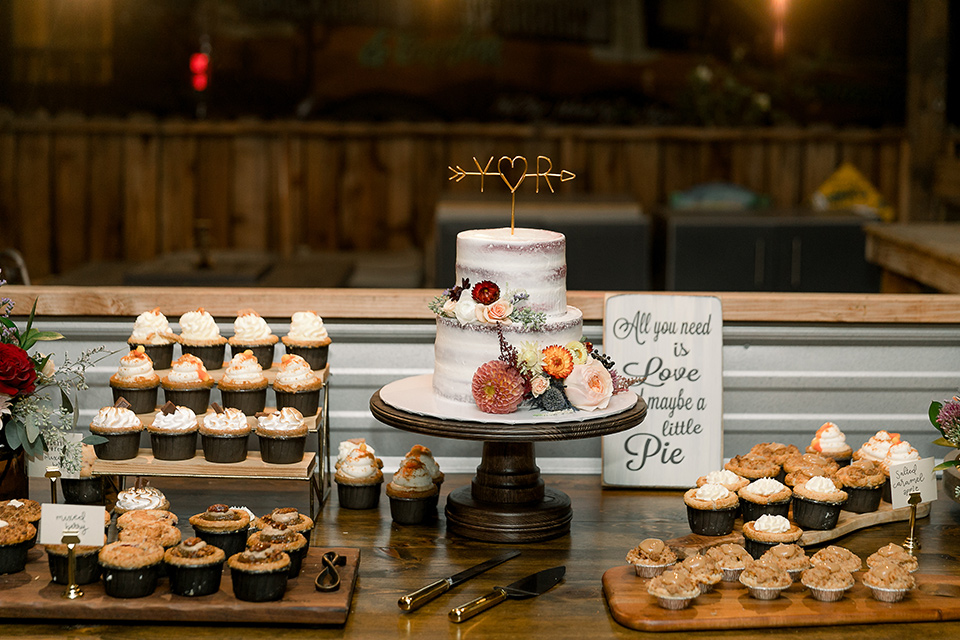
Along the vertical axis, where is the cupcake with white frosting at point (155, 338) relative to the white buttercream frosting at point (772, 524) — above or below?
above

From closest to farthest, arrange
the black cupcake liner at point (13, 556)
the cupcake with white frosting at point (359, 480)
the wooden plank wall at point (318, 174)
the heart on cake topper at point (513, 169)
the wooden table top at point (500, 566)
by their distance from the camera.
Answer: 1. the wooden table top at point (500, 566)
2. the black cupcake liner at point (13, 556)
3. the heart on cake topper at point (513, 169)
4. the cupcake with white frosting at point (359, 480)
5. the wooden plank wall at point (318, 174)

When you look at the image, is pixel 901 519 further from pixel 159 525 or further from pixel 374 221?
pixel 374 221

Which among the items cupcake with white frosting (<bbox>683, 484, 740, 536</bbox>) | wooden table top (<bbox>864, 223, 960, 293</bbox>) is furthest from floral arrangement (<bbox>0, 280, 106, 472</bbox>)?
wooden table top (<bbox>864, 223, 960, 293</bbox>)

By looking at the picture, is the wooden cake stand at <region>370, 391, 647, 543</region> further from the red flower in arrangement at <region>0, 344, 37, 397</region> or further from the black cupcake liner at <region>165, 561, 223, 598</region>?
the red flower in arrangement at <region>0, 344, 37, 397</region>

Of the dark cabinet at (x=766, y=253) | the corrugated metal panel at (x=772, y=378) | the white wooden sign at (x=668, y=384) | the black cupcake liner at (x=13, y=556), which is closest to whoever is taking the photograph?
the black cupcake liner at (x=13, y=556)

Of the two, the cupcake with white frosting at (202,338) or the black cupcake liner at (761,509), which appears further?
the cupcake with white frosting at (202,338)

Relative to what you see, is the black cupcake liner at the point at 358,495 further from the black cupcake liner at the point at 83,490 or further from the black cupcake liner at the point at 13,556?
the black cupcake liner at the point at 13,556

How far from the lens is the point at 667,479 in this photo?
8.38ft

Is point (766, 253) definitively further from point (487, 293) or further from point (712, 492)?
point (487, 293)

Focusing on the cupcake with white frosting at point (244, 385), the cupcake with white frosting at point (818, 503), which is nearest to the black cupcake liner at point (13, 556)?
the cupcake with white frosting at point (244, 385)

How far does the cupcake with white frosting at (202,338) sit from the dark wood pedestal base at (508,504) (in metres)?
0.64

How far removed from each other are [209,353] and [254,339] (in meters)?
0.11

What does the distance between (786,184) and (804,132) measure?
1.20ft

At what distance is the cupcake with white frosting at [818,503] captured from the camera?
2180 mm
